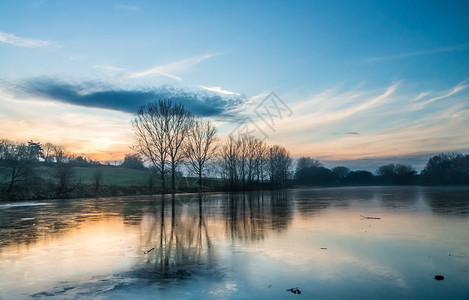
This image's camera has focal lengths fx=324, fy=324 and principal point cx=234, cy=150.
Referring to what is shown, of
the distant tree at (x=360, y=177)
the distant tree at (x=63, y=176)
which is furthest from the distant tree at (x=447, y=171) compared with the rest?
the distant tree at (x=63, y=176)

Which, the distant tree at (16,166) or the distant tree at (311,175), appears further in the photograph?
the distant tree at (311,175)

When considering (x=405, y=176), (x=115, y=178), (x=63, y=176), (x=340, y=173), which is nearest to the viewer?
(x=63, y=176)

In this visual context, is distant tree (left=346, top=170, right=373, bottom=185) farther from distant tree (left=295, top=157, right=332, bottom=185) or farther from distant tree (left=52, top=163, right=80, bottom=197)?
distant tree (left=52, top=163, right=80, bottom=197)

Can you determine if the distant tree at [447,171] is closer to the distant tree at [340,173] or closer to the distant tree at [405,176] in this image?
the distant tree at [405,176]

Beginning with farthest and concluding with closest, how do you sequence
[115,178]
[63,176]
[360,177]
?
[360,177] < [115,178] < [63,176]

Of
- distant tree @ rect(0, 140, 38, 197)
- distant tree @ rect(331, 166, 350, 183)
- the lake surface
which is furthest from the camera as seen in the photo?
distant tree @ rect(331, 166, 350, 183)

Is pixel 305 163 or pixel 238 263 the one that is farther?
pixel 305 163

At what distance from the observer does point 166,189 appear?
151 feet

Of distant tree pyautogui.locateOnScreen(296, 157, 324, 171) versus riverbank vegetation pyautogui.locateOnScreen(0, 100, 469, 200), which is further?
distant tree pyautogui.locateOnScreen(296, 157, 324, 171)

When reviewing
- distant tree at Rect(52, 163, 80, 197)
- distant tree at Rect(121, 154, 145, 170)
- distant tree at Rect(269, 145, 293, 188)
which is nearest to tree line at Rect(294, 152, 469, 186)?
distant tree at Rect(269, 145, 293, 188)

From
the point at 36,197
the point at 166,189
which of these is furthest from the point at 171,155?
the point at 36,197

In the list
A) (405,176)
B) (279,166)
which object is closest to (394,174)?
(405,176)

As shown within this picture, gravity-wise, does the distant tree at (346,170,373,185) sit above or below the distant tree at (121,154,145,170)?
below

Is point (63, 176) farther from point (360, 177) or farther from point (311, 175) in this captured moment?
point (360, 177)
